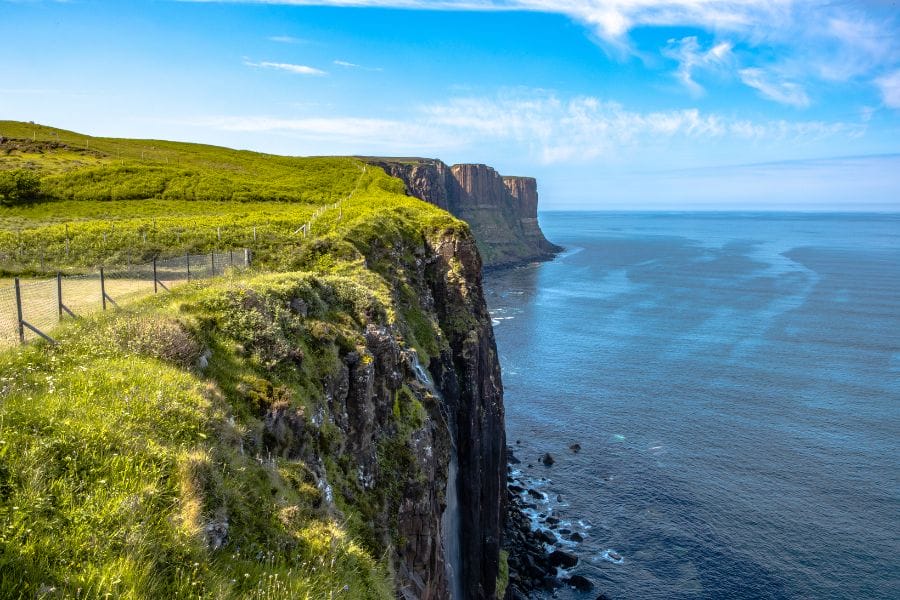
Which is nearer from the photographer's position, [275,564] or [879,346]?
[275,564]

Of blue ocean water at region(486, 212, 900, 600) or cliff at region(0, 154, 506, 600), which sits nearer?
cliff at region(0, 154, 506, 600)

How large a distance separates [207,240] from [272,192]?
26863 millimetres

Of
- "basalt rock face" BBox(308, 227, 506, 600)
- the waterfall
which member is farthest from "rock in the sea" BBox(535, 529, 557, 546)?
the waterfall

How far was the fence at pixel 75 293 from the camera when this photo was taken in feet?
46.9

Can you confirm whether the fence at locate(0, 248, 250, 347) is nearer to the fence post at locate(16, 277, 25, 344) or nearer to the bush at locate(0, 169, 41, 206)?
the fence post at locate(16, 277, 25, 344)

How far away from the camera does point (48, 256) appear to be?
32.6 meters

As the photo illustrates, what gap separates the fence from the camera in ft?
46.9

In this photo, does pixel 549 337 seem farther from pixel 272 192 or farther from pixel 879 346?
pixel 272 192

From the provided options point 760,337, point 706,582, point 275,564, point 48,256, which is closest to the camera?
point 275,564

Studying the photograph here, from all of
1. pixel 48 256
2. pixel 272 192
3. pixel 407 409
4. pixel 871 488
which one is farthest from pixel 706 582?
pixel 272 192

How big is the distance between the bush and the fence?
106ft

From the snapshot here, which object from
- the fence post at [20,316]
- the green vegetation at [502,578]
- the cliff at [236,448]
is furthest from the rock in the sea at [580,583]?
the fence post at [20,316]

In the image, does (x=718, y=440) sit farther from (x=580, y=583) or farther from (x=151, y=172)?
(x=151, y=172)

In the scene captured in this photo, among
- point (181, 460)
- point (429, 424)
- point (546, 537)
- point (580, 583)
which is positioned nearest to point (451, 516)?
point (429, 424)
